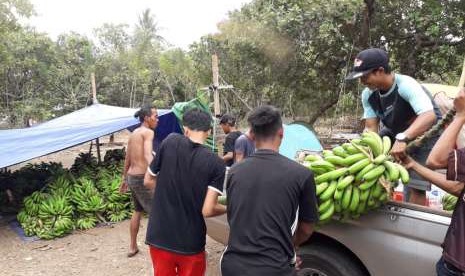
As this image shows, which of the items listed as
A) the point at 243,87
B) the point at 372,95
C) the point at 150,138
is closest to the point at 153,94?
the point at 243,87

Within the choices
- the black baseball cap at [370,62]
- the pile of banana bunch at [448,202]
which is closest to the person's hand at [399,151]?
the black baseball cap at [370,62]

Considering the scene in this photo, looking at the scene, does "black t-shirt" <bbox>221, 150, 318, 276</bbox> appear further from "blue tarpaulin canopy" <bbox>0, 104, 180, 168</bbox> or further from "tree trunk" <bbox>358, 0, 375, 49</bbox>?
"tree trunk" <bbox>358, 0, 375, 49</bbox>

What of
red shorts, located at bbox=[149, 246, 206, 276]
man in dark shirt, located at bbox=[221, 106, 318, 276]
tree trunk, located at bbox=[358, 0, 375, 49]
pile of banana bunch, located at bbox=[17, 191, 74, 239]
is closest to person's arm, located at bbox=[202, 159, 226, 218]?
red shorts, located at bbox=[149, 246, 206, 276]

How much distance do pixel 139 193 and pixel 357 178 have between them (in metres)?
3.61

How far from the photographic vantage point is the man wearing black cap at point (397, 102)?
3.03m

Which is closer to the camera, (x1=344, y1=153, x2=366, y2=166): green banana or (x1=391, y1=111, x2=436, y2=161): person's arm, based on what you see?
(x1=344, y1=153, x2=366, y2=166): green banana

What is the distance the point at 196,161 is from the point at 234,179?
2.35 feet

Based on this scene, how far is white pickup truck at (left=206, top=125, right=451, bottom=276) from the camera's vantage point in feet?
8.38

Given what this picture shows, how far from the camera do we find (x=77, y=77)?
28.1 m

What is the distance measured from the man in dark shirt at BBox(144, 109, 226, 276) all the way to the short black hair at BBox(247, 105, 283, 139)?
724 mm

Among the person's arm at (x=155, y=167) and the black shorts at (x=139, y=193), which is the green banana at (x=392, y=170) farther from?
the black shorts at (x=139, y=193)

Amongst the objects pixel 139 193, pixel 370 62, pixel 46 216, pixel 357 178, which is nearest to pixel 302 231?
pixel 357 178

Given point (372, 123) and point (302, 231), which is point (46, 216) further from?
point (302, 231)

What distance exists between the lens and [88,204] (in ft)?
24.2
